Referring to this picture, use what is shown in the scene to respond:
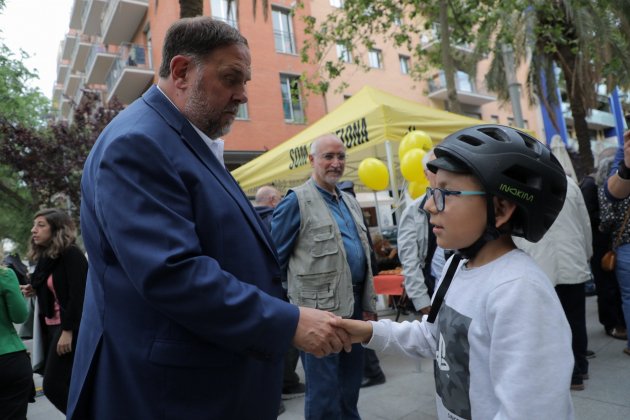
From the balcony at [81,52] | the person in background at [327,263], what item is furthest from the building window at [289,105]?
the balcony at [81,52]

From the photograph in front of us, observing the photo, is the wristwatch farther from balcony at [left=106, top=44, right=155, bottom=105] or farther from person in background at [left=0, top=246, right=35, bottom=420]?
balcony at [left=106, top=44, right=155, bottom=105]

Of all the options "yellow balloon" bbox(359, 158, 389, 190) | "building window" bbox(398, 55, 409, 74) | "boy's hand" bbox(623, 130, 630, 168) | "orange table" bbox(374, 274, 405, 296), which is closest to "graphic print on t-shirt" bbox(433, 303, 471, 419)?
"boy's hand" bbox(623, 130, 630, 168)

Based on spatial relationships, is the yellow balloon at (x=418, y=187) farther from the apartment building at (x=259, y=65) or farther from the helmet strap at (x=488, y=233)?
the apartment building at (x=259, y=65)

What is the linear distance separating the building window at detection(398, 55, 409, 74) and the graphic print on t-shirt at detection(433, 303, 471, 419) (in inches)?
962

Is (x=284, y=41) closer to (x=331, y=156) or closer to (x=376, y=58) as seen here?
(x=376, y=58)

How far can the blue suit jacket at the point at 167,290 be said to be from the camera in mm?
1291

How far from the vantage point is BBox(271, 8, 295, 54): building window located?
1953 centimetres

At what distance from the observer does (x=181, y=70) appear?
5.50ft

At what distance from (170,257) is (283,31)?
2016 centimetres

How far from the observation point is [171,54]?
1.70 meters

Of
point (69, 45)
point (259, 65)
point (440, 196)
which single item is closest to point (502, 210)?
point (440, 196)

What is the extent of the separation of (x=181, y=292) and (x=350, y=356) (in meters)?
2.05

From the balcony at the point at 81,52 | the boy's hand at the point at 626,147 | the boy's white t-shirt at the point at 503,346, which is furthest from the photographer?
the balcony at the point at 81,52

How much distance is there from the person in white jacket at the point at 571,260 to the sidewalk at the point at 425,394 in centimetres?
20
